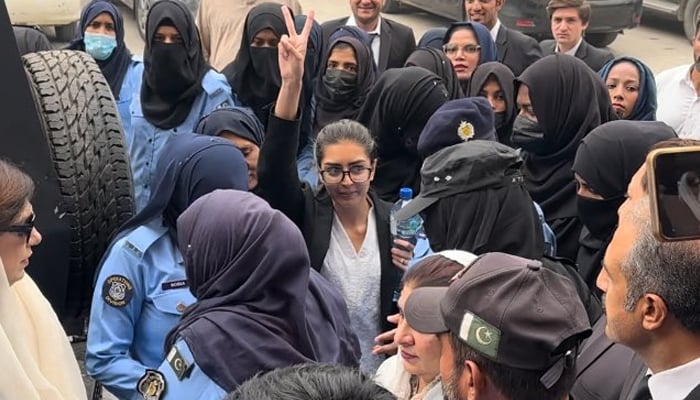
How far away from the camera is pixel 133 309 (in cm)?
323

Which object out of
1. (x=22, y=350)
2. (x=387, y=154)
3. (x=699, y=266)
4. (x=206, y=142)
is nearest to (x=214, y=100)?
(x=387, y=154)

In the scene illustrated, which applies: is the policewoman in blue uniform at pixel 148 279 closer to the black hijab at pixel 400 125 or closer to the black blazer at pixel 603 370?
the black hijab at pixel 400 125

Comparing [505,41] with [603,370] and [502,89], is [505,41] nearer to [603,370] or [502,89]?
[502,89]

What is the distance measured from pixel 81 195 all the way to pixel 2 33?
682mm

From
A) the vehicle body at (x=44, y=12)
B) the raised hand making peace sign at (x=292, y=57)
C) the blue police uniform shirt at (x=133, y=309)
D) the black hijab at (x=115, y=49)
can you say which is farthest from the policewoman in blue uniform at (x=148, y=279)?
the vehicle body at (x=44, y=12)

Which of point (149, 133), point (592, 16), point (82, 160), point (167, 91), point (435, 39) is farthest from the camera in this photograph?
point (592, 16)

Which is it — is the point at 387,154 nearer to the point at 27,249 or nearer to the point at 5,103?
the point at 5,103

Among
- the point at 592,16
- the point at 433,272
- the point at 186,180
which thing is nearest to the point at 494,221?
the point at 433,272

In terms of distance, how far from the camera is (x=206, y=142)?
345cm

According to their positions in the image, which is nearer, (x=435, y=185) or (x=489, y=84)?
(x=435, y=185)

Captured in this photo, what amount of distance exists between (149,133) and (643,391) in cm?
338

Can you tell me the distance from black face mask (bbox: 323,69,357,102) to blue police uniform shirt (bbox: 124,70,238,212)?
0.52 meters

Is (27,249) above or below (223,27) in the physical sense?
above

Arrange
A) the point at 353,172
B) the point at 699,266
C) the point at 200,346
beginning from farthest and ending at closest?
the point at 353,172 < the point at 200,346 < the point at 699,266
